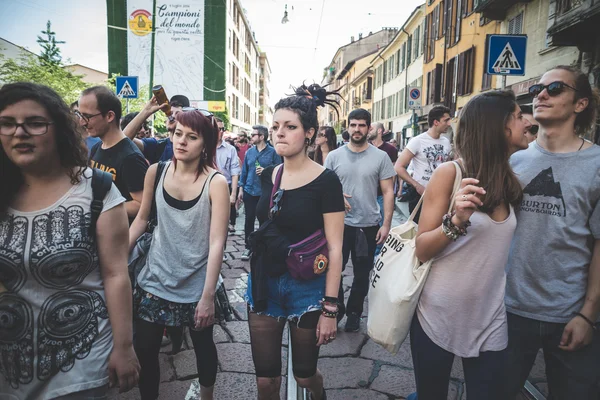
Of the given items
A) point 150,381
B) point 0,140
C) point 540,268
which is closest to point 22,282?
point 0,140

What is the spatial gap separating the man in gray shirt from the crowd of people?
1595 mm

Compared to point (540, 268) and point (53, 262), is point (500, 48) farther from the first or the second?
point (53, 262)

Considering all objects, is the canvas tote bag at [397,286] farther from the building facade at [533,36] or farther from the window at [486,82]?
the window at [486,82]

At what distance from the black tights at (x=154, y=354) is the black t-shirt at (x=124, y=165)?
985mm

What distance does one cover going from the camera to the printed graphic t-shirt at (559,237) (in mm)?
2039

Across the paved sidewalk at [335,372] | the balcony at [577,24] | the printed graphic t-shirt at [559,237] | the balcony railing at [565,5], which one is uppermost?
the balcony railing at [565,5]

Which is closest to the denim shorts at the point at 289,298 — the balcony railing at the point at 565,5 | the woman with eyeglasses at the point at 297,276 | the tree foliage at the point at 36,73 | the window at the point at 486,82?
the woman with eyeglasses at the point at 297,276

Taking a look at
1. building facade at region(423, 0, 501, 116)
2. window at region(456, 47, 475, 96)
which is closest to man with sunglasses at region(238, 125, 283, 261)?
building facade at region(423, 0, 501, 116)

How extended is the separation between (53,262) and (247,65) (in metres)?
58.5

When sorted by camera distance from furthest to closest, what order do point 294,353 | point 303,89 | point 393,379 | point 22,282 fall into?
point 393,379 < point 303,89 < point 294,353 < point 22,282

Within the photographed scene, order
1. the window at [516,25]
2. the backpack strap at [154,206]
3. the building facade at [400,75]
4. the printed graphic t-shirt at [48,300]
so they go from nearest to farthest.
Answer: the printed graphic t-shirt at [48,300] → the backpack strap at [154,206] → the window at [516,25] → the building facade at [400,75]

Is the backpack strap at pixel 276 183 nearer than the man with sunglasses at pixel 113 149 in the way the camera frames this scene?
Yes

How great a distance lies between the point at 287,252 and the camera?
224 cm

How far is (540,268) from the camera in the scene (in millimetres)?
2078
